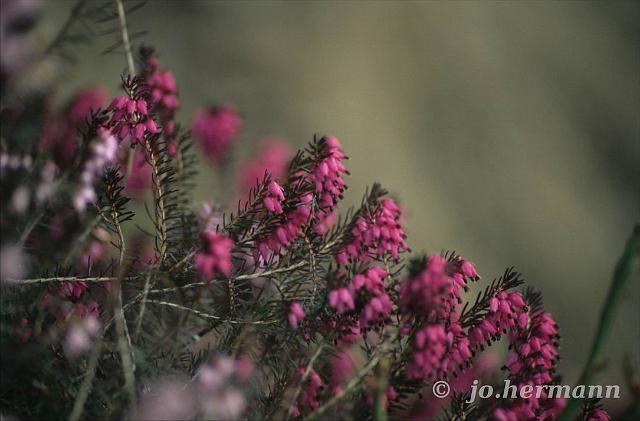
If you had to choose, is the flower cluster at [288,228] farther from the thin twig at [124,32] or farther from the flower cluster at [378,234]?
the thin twig at [124,32]

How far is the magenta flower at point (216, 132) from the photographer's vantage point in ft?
6.49

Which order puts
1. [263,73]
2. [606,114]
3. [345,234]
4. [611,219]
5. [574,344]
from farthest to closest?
[606,114]
[611,219]
[263,73]
[574,344]
[345,234]

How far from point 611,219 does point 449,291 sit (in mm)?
4733

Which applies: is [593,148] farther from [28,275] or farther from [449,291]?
[28,275]

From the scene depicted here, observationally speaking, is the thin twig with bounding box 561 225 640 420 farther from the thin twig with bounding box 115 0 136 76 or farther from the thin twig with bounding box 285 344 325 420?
the thin twig with bounding box 115 0 136 76

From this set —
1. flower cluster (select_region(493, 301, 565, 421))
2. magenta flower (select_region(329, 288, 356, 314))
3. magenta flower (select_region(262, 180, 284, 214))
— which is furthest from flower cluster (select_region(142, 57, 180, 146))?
flower cluster (select_region(493, 301, 565, 421))

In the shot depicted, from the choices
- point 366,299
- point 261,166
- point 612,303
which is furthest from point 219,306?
point 261,166

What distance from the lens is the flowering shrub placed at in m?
1.00

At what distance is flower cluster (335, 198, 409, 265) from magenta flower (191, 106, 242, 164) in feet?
2.79

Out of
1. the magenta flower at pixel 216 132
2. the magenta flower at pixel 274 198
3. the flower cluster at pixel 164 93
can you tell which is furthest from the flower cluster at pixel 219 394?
the magenta flower at pixel 216 132

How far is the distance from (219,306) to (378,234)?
34cm

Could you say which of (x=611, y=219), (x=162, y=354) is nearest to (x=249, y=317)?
(x=162, y=354)

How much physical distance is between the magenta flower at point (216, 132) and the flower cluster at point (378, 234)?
2.79ft

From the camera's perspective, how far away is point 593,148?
555 cm
